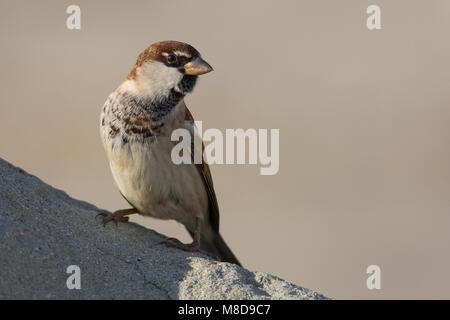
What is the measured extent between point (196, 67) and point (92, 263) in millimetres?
1427

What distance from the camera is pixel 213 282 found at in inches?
149

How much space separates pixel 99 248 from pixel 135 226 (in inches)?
28.2

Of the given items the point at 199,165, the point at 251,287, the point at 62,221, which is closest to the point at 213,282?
the point at 251,287

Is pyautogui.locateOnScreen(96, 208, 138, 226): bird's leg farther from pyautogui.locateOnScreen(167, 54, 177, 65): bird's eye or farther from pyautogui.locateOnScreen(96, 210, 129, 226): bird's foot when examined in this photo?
pyautogui.locateOnScreen(167, 54, 177, 65): bird's eye

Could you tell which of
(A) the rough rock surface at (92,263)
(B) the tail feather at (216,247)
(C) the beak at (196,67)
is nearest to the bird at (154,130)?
(C) the beak at (196,67)

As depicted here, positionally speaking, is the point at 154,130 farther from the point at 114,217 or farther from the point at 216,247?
the point at 216,247

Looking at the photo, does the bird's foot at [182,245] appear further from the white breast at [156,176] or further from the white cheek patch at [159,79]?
the white cheek patch at [159,79]

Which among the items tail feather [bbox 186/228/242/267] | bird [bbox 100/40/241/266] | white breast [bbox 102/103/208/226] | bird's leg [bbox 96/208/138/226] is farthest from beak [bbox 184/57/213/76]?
tail feather [bbox 186/228/242/267]

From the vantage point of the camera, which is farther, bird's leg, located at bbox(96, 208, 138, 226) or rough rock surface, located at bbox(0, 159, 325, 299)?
bird's leg, located at bbox(96, 208, 138, 226)

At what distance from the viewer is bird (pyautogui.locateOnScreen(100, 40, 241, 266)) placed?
14.8ft

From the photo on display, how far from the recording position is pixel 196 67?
452 centimetres

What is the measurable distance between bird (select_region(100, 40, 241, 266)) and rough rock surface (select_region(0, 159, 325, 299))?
297 mm

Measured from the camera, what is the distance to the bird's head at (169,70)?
4551 millimetres
